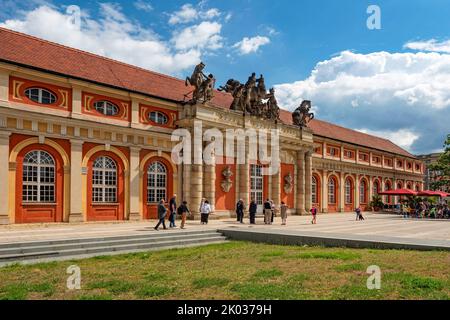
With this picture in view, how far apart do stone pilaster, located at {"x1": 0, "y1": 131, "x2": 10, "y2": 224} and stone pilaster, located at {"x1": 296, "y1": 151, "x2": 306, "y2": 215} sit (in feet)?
75.1

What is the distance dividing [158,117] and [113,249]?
41.3 feet

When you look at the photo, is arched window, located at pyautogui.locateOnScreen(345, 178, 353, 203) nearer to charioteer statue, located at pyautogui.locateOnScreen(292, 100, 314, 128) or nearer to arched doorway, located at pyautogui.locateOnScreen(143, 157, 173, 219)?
charioteer statue, located at pyautogui.locateOnScreen(292, 100, 314, 128)

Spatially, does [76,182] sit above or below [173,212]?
above

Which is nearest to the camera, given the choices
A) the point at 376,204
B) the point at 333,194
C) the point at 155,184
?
the point at 155,184

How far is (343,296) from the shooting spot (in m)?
7.62

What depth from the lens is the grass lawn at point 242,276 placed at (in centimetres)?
798

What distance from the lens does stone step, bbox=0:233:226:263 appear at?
12188 millimetres

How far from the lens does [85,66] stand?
23750 millimetres

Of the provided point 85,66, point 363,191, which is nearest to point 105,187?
point 85,66

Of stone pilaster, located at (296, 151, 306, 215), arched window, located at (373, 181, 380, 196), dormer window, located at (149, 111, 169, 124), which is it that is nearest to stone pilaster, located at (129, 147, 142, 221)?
dormer window, located at (149, 111, 169, 124)

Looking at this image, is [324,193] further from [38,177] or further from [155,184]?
[38,177]
